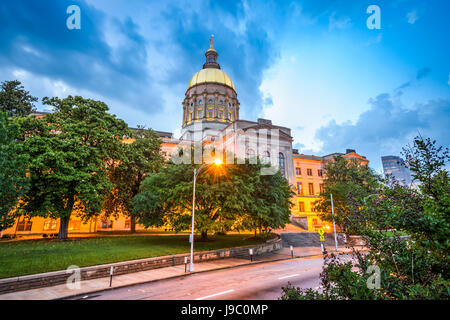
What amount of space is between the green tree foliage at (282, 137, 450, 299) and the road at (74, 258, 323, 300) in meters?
7.07

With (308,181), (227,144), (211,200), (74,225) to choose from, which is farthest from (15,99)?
(308,181)

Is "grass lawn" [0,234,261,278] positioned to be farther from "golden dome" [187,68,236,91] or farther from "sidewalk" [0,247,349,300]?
"golden dome" [187,68,236,91]

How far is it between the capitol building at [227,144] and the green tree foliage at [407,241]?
88.3 feet

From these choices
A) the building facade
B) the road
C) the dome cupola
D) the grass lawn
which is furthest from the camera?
the dome cupola

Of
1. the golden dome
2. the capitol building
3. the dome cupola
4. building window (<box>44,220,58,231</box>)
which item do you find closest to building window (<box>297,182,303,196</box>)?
the capitol building

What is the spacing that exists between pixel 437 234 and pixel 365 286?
1315 millimetres

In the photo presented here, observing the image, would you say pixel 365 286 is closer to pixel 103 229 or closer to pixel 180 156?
pixel 180 156

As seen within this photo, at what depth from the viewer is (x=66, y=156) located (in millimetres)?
21984

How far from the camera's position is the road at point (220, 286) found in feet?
35.5

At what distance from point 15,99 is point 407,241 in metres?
41.3

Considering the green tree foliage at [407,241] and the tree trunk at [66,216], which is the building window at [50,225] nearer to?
the tree trunk at [66,216]

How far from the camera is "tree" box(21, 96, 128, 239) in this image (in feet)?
70.7

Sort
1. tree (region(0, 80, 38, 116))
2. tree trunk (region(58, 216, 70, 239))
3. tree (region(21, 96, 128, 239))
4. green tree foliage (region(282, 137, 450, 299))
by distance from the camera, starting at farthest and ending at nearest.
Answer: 1. tree (region(0, 80, 38, 116))
2. tree trunk (region(58, 216, 70, 239))
3. tree (region(21, 96, 128, 239))
4. green tree foliage (region(282, 137, 450, 299))

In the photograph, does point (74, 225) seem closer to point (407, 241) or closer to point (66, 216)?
point (66, 216)
